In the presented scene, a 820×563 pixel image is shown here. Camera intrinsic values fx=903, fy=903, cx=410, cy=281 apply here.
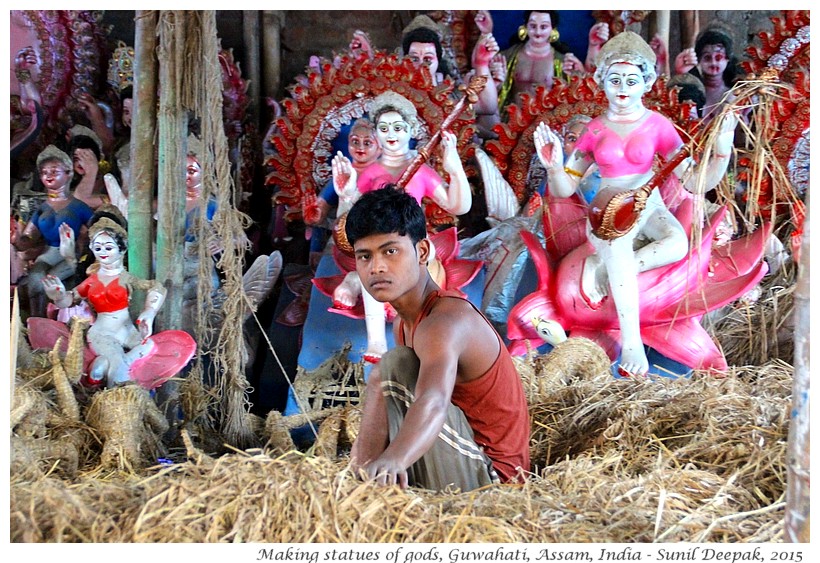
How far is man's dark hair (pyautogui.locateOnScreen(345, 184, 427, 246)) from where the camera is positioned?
8.00 feet

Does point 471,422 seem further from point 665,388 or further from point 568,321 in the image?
point 568,321

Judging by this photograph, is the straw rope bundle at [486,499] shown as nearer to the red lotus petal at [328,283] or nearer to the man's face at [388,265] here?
A: the man's face at [388,265]

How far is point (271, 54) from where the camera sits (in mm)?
5172

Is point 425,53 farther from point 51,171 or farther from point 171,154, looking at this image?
point 51,171

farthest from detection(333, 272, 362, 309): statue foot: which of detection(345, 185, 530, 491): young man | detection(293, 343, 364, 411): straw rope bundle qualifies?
detection(345, 185, 530, 491): young man

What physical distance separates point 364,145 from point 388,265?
1.96 meters

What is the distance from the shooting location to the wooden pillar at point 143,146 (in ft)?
12.2

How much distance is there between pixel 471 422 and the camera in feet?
8.30

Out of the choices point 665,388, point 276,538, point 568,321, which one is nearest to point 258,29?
point 568,321

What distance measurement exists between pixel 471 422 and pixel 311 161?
88.9 inches

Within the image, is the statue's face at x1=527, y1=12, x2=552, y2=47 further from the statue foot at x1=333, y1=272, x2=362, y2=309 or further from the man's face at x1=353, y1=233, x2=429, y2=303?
the man's face at x1=353, y1=233, x2=429, y2=303

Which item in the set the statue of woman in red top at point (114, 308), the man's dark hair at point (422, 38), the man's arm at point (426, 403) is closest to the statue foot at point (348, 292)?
the statue of woman in red top at point (114, 308)

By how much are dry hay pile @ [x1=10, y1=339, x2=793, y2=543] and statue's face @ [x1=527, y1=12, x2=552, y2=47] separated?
2.42m

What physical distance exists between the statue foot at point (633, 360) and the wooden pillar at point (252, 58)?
2404 millimetres
